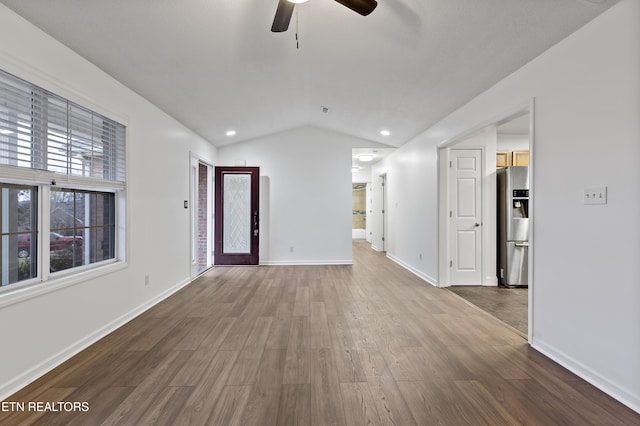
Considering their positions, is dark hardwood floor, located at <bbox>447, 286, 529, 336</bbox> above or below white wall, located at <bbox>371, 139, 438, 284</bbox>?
below

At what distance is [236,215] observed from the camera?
→ 239 inches

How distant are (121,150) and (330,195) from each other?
3973mm

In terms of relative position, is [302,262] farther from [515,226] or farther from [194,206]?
[515,226]

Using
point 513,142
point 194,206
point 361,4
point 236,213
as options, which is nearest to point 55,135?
point 361,4

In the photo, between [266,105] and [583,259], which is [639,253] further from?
[266,105]

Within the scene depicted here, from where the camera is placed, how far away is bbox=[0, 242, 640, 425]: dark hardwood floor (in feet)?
5.55

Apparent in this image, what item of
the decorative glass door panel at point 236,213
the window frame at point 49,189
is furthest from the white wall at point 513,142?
the window frame at point 49,189

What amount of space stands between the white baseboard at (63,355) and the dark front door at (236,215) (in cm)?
256

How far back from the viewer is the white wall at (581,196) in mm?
1812

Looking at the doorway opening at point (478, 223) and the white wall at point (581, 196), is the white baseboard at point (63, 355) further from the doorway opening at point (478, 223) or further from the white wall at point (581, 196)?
the doorway opening at point (478, 223)

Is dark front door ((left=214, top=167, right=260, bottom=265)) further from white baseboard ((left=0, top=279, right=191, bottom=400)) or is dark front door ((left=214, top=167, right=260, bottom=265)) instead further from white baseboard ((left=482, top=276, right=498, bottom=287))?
white baseboard ((left=482, top=276, right=498, bottom=287))

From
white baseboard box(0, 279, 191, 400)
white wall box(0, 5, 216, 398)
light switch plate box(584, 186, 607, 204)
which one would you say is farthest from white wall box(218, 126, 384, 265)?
light switch plate box(584, 186, 607, 204)

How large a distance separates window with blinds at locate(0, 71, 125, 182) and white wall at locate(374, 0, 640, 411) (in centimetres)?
383

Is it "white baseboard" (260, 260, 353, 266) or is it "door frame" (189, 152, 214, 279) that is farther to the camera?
"white baseboard" (260, 260, 353, 266)
